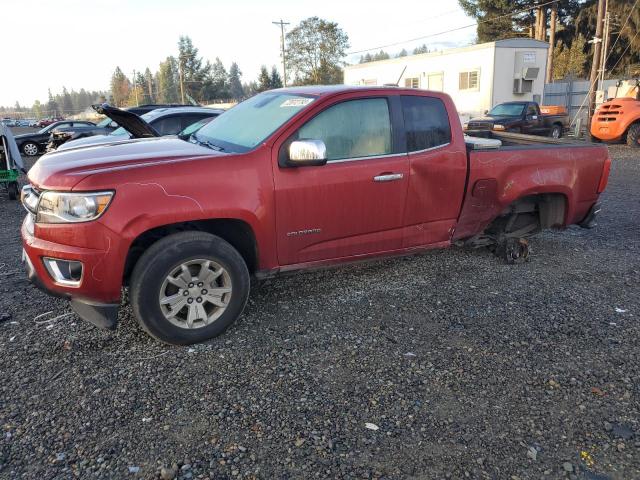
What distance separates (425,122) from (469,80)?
72.0 feet

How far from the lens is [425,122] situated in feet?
14.6

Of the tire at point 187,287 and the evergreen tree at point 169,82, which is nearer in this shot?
the tire at point 187,287

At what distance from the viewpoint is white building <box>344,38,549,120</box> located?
76.1ft

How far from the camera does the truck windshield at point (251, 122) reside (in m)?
3.93

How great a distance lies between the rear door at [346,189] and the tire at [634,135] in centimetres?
1486

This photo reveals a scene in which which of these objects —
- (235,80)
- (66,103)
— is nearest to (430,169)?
(235,80)

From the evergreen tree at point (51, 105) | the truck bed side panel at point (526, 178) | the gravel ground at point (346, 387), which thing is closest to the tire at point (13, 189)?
the gravel ground at point (346, 387)

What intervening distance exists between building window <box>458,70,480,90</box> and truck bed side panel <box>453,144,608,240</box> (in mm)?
20394

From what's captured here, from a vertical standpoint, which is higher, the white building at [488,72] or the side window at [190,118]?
the white building at [488,72]

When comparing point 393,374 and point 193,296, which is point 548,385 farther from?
Answer: point 193,296

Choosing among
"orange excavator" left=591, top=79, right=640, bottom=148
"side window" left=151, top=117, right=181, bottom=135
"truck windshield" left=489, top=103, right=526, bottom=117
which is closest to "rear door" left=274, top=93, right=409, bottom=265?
"side window" left=151, top=117, right=181, bottom=135

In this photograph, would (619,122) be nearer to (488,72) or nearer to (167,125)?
(488,72)

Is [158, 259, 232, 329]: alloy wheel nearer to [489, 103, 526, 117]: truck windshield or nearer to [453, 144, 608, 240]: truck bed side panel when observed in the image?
[453, 144, 608, 240]: truck bed side panel

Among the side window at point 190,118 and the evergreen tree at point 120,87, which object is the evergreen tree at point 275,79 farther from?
the side window at point 190,118
